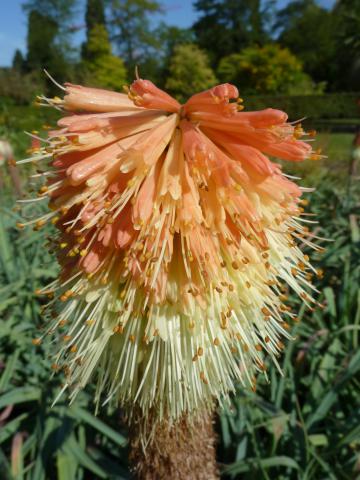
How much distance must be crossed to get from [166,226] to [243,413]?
148 centimetres

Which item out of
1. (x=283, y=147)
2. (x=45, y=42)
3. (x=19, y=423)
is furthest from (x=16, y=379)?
(x=45, y=42)

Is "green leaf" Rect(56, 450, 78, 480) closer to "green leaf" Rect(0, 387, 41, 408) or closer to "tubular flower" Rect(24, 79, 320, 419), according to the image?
"green leaf" Rect(0, 387, 41, 408)

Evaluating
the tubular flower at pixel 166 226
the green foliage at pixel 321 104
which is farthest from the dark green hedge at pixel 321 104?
the tubular flower at pixel 166 226

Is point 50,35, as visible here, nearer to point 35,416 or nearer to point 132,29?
point 132,29

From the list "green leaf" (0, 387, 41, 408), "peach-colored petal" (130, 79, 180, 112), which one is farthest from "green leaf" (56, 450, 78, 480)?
"peach-colored petal" (130, 79, 180, 112)

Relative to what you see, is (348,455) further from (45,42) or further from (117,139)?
(45,42)

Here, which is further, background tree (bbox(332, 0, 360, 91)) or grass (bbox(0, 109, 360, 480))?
background tree (bbox(332, 0, 360, 91))

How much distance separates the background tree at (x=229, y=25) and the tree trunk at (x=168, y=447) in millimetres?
Result: 44068

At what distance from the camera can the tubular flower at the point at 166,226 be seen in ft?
3.16

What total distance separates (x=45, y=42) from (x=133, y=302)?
43.1 meters

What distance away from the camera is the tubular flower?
962 mm

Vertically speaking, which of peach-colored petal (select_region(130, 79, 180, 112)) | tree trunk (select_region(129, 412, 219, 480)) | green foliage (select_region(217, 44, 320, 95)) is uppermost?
peach-colored petal (select_region(130, 79, 180, 112))

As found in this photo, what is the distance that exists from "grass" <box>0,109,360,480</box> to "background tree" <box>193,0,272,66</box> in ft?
140

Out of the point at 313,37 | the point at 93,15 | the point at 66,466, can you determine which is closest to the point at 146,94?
the point at 66,466
